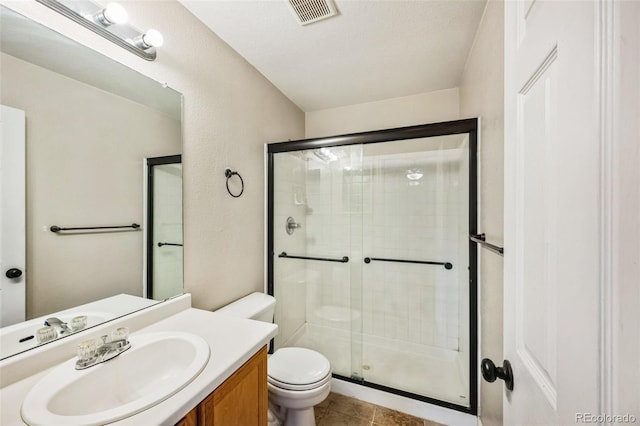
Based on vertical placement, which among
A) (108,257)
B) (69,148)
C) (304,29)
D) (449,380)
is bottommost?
(449,380)

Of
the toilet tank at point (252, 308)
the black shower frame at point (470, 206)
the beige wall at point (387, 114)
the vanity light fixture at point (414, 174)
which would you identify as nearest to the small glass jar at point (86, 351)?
the toilet tank at point (252, 308)

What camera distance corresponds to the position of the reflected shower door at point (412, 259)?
2.02 metres

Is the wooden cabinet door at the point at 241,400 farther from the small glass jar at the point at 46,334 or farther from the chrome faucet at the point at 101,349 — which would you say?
the small glass jar at the point at 46,334

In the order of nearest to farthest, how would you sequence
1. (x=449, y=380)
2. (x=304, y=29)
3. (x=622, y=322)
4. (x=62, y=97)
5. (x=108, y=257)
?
(x=622, y=322) → (x=62, y=97) → (x=108, y=257) → (x=304, y=29) → (x=449, y=380)

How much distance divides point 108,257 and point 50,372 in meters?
0.42

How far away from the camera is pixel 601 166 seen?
1.05 ft

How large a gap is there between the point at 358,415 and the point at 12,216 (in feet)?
6.58

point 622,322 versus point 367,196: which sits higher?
point 367,196

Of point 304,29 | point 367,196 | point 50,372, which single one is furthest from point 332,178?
point 50,372

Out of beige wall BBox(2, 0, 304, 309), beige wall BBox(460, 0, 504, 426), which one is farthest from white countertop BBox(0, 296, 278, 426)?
beige wall BBox(460, 0, 504, 426)

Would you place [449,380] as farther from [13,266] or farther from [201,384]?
[13,266]

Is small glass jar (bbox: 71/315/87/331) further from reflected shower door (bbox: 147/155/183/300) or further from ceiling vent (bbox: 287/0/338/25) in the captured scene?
ceiling vent (bbox: 287/0/338/25)

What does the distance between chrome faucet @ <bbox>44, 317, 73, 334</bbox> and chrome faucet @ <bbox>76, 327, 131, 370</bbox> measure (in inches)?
3.8

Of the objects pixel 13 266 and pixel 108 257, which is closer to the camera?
pixel 13 266
